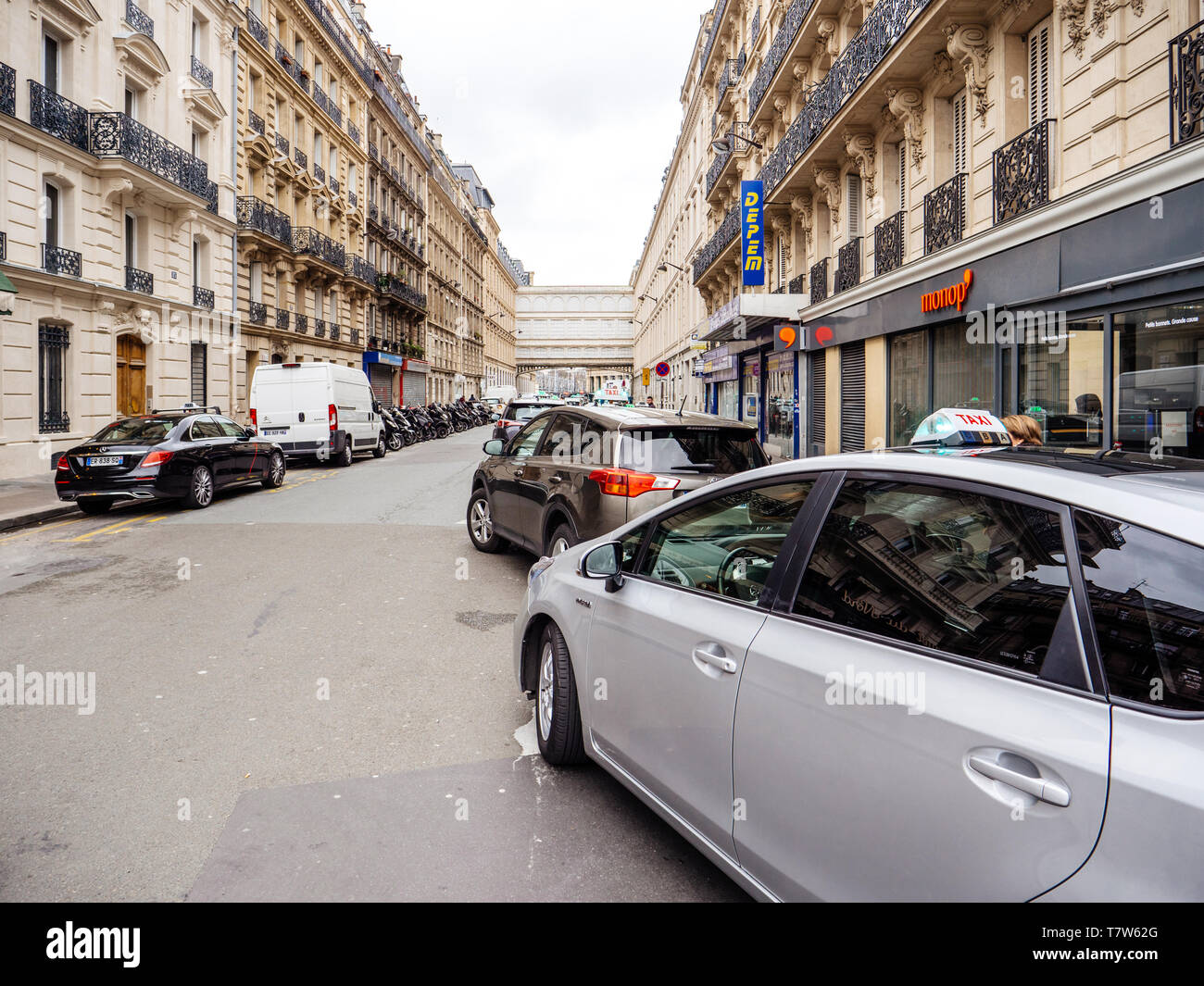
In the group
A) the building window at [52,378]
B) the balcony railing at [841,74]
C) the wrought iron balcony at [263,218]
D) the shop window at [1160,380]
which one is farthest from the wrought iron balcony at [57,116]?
the shop window at [1160,380]

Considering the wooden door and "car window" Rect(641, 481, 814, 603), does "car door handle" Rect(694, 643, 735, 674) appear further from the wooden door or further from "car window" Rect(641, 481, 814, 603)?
the wooden door

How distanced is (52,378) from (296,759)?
18.9 metres

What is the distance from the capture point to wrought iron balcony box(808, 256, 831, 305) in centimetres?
1827

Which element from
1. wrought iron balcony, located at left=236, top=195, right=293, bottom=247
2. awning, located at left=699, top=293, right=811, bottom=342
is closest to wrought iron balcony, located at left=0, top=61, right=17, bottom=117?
wrought iron balcony, located at left=236, top=195, right=293, bottom=247

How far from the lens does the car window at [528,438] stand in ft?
25.5

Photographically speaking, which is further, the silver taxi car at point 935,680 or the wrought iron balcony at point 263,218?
the wrought iron balcony at point 263,218

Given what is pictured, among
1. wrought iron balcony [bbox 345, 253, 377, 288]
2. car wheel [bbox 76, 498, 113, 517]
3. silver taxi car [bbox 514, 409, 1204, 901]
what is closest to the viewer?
silver taxi car [bbox 514, 409, 1204, 901]

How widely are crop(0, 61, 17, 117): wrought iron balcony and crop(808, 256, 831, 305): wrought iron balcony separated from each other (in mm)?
17288

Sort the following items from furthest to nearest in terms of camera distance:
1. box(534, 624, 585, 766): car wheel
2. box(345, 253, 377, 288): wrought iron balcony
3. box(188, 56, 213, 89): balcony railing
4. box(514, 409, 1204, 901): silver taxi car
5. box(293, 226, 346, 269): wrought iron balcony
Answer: box(345, 253, 377, 288): wrought iron balcony < box(293, 226, 346, 269): wrought iron balcony < box(188, 56, 213, 89): balcony railing < box(534, 624, 585, 766): car wheel < box(514, 409, 1204, 901): silver taxi car

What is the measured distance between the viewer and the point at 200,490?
12.9 meters

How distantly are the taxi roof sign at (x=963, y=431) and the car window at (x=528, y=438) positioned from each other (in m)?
4.75

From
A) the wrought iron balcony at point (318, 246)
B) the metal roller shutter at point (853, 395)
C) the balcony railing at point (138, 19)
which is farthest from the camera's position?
the wrought iron balcony at point (318, 246)

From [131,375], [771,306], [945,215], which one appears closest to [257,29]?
[131,375]

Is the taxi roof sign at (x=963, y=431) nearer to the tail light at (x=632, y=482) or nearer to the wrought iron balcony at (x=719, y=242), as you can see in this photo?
the tail light at (x=632, y=482)
